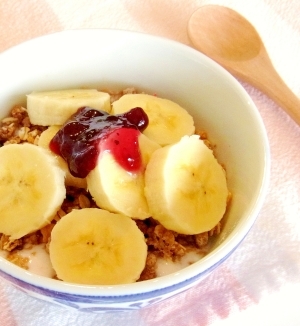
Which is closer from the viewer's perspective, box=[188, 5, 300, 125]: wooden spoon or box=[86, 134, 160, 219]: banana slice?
box=[86, 134, 160, 219]: banana slice

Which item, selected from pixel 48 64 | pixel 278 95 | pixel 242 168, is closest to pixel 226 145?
pixel 242 168

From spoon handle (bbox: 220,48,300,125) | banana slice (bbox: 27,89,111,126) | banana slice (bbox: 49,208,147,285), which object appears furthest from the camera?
spoon handle (bbox: 220,48,300,125)

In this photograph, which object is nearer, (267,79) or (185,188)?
(185,188)

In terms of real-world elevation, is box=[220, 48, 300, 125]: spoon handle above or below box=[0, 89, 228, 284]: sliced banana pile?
above

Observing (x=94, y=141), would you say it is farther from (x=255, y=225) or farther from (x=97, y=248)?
(x=255, y=225)

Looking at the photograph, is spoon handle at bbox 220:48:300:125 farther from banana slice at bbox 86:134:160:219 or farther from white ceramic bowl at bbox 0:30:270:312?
banana slice at bbox 86:134:160:219

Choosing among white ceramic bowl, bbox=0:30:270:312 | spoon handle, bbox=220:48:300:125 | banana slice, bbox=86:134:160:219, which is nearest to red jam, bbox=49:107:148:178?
banana slice, bbox=86:134:160:219

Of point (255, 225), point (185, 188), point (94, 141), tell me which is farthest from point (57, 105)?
point (255, 225)

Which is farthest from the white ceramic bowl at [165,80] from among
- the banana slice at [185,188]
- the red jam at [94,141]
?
the red jam at [94,141]
